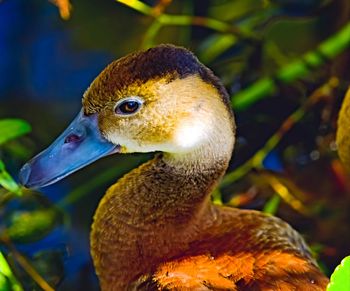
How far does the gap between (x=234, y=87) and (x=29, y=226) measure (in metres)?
0.70

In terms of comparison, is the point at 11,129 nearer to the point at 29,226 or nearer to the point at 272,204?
the point at 29,226

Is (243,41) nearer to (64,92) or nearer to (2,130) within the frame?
(64,92)

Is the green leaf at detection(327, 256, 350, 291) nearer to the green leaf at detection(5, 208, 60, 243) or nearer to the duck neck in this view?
the duck neck

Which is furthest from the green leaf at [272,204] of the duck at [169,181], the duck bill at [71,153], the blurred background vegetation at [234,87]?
the duck bill at [71,153]

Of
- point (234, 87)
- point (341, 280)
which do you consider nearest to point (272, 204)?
point (234, 87)

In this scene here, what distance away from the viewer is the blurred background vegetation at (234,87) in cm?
218

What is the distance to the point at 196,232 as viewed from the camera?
68.2 inches

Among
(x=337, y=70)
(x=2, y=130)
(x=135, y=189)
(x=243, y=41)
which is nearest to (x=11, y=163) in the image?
(x=2, y=130)

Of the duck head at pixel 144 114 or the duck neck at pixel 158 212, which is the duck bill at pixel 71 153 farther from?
the duck neck at pixel 158 212

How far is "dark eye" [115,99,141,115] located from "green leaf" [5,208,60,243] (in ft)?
1.43

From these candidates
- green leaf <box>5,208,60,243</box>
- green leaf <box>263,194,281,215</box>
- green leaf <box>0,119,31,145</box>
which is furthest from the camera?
green leaf <box>263,194,281,215</box>

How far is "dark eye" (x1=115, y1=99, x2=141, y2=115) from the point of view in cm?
161

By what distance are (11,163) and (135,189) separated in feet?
1.35

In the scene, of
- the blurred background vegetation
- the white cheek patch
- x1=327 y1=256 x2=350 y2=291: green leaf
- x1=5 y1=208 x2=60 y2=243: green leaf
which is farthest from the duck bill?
x1=327 y1=256 x2=350 y2=291: green leaf
